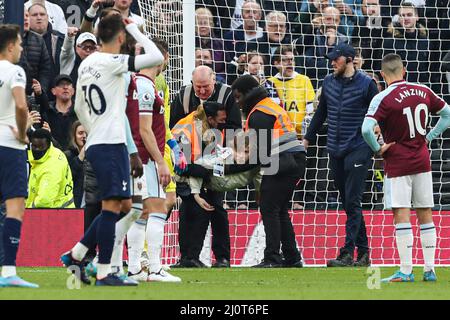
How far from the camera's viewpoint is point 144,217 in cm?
1066

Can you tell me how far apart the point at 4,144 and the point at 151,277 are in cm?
208

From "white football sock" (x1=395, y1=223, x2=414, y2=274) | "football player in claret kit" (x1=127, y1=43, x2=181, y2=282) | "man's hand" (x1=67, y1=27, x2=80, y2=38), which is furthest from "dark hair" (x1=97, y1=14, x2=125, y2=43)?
"man's hand" (x1=67, y1=27, x2=80, y2=38)

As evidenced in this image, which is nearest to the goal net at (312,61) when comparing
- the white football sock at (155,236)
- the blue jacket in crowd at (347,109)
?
the blue jacket in crowd at (347,109)

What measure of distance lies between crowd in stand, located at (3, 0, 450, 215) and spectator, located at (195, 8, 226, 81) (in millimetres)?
15

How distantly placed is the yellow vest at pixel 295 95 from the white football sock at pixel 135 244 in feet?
18.1

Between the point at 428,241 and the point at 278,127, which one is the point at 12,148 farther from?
the point at 278,127

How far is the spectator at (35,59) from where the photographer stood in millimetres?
14945

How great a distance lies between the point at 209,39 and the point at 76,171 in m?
2.92

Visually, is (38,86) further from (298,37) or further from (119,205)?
(119,205)

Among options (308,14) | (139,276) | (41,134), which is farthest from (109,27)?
(308,14)

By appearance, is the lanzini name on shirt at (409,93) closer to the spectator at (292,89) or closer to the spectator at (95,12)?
the spectator at (95,12)

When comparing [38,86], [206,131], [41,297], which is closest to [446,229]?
[206,131]

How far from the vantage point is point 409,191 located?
10.9 meters

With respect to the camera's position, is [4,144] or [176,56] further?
[176,56]
